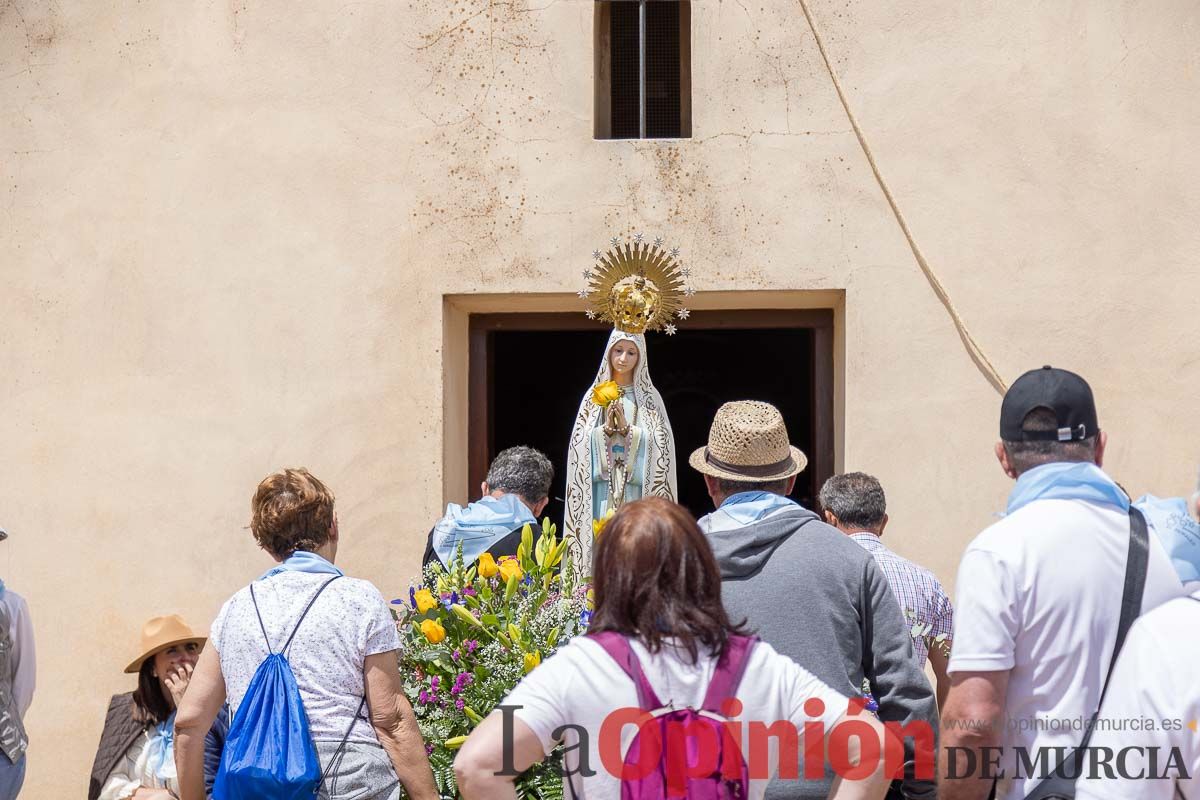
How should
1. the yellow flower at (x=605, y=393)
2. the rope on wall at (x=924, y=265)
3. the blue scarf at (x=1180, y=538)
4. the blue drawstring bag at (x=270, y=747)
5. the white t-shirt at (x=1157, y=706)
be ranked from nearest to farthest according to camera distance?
the white t-shirt at (x=1157, y=706)
the blue scarf at (x=1180, y=538)
the blue drawstring bag at (x=270, y=747)
the yellow flower at (x=605, y=393)
the rope on wall at (x=924, y=265)

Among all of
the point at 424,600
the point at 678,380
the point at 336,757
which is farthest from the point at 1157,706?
the point at 678,380

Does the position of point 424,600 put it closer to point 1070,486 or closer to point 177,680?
point 177,680

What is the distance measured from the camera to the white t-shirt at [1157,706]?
2316 millimetres

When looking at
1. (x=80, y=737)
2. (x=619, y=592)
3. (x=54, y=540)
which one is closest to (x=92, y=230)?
(x=54, y=540)

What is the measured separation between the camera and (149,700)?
5.13m

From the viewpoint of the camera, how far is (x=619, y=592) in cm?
247

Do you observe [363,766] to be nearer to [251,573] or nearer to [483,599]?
[483,599]

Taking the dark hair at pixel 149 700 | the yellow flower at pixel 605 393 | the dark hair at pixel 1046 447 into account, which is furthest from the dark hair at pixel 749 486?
the dark hair at pixel 149 700

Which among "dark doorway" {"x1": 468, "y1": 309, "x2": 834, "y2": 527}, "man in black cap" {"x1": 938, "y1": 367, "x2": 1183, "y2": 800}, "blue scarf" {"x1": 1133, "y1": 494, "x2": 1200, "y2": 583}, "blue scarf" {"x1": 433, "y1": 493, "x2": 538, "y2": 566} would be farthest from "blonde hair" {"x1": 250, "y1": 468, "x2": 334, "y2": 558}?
"dark doorway" {"x1": 468, "y1": 309, "x2": 834, "y2": 527}

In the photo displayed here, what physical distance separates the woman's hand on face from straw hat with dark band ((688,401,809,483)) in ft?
8.56

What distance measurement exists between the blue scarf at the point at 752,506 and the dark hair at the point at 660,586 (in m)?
0.79

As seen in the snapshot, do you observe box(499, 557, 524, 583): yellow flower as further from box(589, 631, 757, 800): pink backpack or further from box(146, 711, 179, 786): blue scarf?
box(589, 631, 757, 800): pink backpack

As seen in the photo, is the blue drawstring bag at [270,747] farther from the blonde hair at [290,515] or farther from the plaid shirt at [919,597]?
the plaid shirt at [919,597]

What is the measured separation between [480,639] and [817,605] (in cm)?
174
